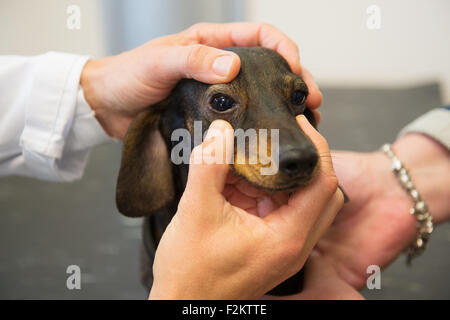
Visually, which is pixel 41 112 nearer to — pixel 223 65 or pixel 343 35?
pixel 223 65

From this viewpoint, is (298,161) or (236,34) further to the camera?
(236,34)

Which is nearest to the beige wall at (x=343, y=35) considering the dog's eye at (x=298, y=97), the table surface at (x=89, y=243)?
the table surface at (x=89, y=243)

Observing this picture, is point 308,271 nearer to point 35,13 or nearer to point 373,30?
point 373,30

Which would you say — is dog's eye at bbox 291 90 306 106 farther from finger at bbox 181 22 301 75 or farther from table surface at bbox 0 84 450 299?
table surface at bbox 0 84 450 299

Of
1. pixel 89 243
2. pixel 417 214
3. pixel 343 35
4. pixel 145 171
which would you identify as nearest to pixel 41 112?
pixel 145 171

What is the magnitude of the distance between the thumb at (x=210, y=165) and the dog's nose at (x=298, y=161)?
0.27 ft

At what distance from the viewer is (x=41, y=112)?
96 cm

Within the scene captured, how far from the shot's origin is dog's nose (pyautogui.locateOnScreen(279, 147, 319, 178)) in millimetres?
617

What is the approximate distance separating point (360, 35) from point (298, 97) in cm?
110

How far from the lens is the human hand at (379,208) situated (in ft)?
3.56

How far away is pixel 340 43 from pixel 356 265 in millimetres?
1035

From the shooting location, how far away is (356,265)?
3.56 feet

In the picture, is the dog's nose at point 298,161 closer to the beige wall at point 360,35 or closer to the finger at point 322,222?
the finger at point 322,222
